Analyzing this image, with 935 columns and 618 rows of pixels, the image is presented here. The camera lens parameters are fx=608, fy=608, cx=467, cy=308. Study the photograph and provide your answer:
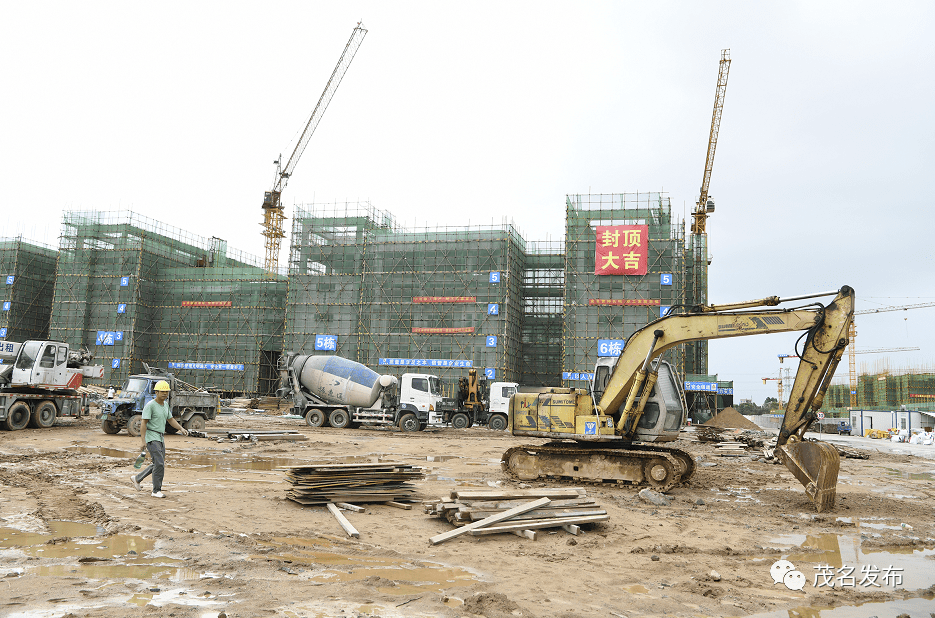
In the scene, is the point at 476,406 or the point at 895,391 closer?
the point at 476,406

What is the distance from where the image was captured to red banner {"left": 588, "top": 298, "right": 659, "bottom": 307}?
4531 centimetres

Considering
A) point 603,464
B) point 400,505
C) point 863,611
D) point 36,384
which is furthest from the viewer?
point 36,384

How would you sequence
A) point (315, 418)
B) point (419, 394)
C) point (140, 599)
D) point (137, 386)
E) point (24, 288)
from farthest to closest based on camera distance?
1. point (24, 288)
2. point (315, 418)
3. point (419, 394)
4. point (137, 386)
5. point (140, 599)

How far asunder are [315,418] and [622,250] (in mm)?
27832

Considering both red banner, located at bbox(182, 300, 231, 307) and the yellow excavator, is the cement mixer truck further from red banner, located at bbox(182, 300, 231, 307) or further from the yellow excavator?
red banner, located at bbox(182, 300, 231, 307)

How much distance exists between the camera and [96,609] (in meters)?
4.73

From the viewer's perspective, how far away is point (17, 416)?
20469mm

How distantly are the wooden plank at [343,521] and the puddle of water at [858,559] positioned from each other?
4.96 meters

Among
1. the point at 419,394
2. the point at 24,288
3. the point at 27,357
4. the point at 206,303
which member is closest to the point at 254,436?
the point at 419,394

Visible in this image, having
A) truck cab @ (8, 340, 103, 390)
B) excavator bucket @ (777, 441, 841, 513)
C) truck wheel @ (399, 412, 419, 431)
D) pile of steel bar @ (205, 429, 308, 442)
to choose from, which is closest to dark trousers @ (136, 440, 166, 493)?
excavator bucket @ (777, 441, 841, 513)

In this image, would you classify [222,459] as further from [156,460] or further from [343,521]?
[343,521]

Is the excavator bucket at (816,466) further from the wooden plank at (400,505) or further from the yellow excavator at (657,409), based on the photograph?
the wooden plank at (400,505)

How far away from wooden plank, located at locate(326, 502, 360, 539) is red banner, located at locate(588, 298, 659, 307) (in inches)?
1546

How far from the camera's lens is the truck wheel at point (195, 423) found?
2083 centimetres
